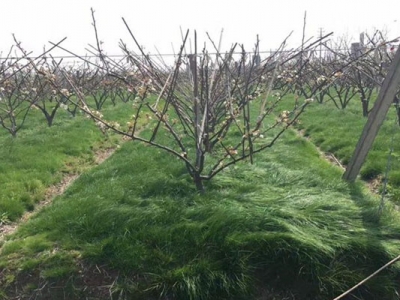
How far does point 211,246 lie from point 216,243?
45 mm

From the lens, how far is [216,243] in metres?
3.31

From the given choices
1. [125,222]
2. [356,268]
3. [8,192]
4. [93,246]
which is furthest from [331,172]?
[8,192]

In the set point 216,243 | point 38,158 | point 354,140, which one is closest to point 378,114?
point 216,243

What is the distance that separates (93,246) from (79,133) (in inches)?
230

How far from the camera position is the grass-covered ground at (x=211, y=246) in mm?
3029

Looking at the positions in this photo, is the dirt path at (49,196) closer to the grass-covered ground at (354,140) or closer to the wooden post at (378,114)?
the wooden post at (378,114)

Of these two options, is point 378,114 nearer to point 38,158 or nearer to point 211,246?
point 211,246

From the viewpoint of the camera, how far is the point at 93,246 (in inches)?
137

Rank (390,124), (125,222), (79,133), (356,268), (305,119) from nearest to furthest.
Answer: (356,268) → (125,222) → (390,124) → (79,133) → (305,119)

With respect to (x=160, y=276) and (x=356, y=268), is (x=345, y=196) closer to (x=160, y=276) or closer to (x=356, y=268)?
(x=356, y=268)

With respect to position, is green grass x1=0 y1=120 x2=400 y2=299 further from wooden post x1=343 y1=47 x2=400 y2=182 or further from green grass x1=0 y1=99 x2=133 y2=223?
green grass x1=0 y1=99 x2=133 y2=223

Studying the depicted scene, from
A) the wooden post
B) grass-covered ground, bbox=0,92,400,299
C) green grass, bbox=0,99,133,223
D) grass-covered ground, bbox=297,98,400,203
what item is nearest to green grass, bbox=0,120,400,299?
grass-covered ground, bbox=0,92,400,299

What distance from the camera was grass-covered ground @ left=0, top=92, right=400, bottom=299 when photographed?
9.94 ft

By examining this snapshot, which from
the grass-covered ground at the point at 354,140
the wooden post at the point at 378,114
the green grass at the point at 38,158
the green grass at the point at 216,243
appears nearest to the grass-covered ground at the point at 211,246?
the green grass at the point at 216,243
